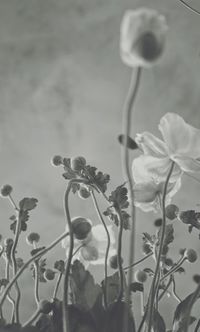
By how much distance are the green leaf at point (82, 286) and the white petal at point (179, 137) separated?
0.45 feet

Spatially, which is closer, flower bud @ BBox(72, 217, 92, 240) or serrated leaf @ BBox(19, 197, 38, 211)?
flower bud @ BBox(72, 217, 92, 240)

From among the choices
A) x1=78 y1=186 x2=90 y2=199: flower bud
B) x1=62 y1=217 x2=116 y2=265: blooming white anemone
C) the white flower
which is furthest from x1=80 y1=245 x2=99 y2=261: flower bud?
the white flower

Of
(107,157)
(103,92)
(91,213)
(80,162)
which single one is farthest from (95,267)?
(80,162)

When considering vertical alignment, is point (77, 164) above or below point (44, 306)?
above

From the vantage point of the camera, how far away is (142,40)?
0.31 meters

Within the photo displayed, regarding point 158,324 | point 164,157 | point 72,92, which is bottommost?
point 158,324

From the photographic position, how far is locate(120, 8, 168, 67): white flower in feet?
1.02

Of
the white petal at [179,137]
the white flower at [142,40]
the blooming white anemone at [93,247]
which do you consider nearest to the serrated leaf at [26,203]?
the blooming white anemone at [93,247]

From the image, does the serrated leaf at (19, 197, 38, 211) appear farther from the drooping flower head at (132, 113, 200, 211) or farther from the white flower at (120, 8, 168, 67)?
the white flower at (120, 8, 168, 67)

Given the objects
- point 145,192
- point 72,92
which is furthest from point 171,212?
point 72,92

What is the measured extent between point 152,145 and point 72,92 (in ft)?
2.35

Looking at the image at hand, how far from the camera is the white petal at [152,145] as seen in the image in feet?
1.60

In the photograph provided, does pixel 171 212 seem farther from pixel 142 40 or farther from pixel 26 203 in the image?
pixel 142 40

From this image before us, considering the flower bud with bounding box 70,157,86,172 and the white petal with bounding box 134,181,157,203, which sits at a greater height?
the flower bud with bounding box 70,157,86,172
